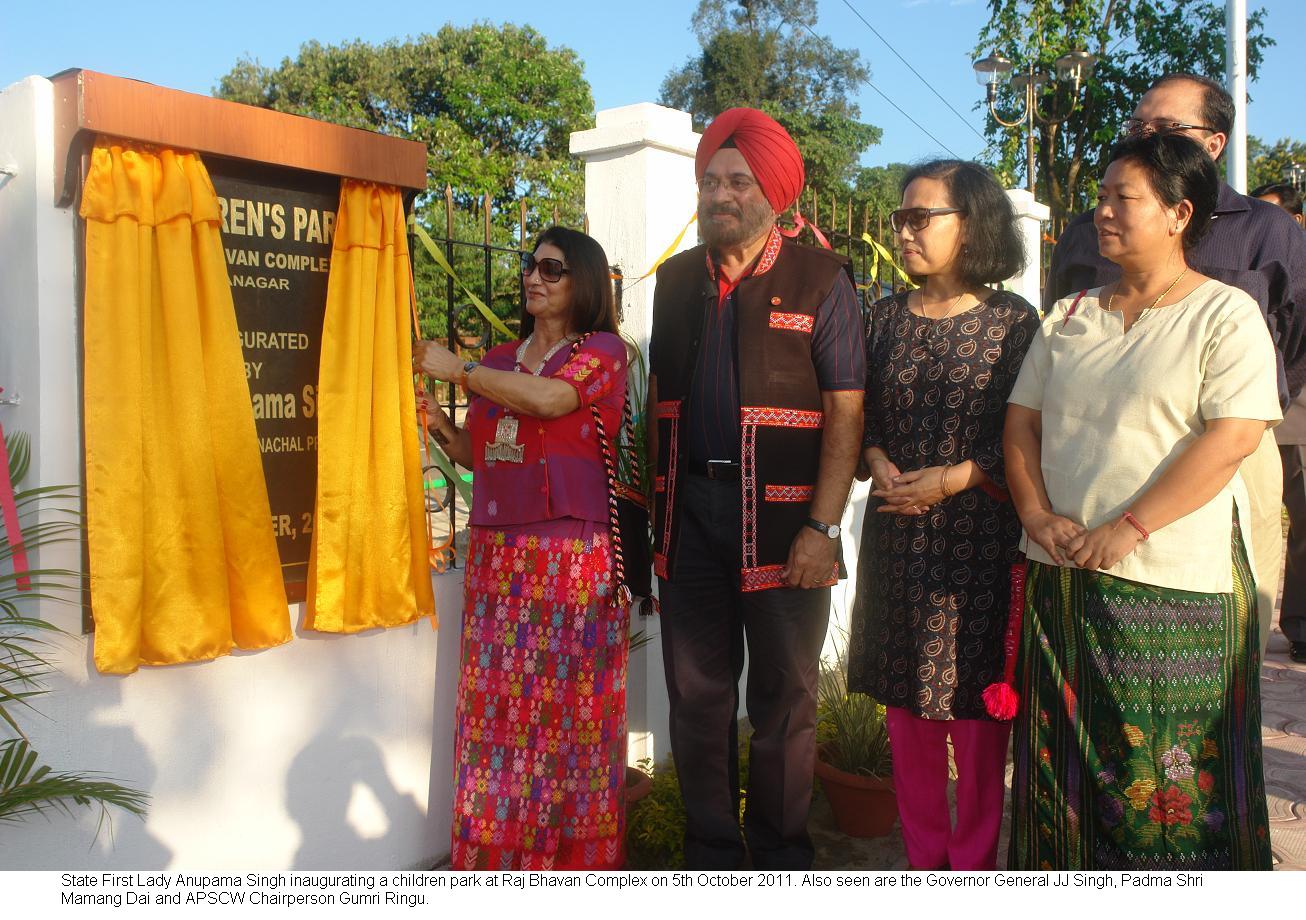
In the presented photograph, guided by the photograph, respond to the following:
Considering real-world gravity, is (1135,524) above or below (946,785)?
above

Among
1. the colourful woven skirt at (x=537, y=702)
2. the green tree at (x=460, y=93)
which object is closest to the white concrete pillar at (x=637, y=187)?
the colourful woven skirt at (x=537, y=702)

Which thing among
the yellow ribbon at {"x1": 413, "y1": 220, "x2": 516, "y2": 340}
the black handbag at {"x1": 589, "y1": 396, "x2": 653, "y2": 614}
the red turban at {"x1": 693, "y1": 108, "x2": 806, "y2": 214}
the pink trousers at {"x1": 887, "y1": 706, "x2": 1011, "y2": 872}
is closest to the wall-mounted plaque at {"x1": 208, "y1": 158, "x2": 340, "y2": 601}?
the yellow ribbon at {"x1": 413, "y1": 220, "x2": 516, "y2": 340}

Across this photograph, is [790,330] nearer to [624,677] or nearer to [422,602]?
[624,677]

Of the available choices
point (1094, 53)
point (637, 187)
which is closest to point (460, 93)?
point (1094, 53)

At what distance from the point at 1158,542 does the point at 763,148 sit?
4.33 ft

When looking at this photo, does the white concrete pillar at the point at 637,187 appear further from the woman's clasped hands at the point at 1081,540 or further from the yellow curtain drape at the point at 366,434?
the woman's clasped hands at the point at 1081,540

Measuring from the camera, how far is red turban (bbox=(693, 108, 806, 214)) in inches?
105

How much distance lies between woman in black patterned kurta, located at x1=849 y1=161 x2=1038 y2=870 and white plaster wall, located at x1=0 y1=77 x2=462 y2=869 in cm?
129

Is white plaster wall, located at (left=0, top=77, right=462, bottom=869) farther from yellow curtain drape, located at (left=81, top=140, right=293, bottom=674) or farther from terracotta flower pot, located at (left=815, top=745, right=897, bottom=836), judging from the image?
terracotta flower pot, located at (left=815, top=745, right=897, bottom=836)

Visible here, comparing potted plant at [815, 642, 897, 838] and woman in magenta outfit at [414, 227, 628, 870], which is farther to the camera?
potted plant at [815, 642, 897, 838]

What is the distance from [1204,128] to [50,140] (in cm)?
264

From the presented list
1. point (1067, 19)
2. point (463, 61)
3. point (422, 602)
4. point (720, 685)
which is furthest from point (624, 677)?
point (463, 61)

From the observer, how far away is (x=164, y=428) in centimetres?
230

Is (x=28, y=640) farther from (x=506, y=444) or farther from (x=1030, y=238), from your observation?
(x=1030, y=238)
